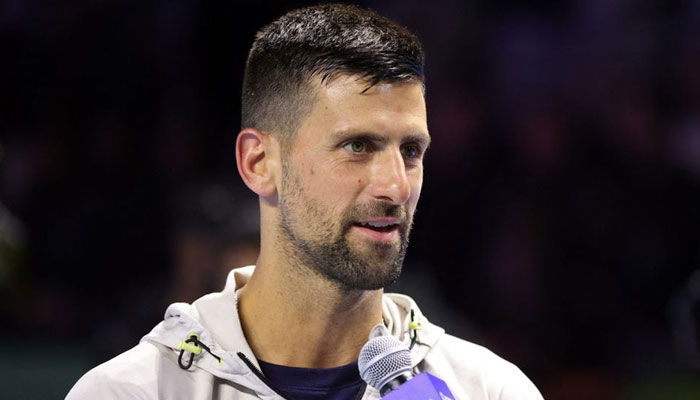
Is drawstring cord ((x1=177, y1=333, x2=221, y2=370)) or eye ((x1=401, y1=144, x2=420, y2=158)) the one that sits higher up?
eye ((x1=401, y1=144, x2=420, y2=158))

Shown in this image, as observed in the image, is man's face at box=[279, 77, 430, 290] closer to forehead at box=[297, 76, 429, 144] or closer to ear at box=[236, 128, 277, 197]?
forehead at box=[297, 76, 429, 144]

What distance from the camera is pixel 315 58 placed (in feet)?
8.02

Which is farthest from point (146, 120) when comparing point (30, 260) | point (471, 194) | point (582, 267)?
point (582, 267)

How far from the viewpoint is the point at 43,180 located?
4.66 meters

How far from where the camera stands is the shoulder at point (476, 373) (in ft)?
8.36

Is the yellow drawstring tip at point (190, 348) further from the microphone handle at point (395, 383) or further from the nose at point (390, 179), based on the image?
the microphone handle at point (395, 383)

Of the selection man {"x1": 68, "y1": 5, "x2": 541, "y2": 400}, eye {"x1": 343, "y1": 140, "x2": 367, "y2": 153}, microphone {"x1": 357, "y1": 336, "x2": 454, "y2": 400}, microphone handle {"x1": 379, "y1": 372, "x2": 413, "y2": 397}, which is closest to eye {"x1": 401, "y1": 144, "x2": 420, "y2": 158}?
man {"x1": 68, "y1": 5, "x2": 541, "y2": 400}

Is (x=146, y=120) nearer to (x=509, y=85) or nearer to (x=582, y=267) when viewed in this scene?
(x=509, y=85)

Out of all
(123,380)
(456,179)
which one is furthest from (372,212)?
(456,179)

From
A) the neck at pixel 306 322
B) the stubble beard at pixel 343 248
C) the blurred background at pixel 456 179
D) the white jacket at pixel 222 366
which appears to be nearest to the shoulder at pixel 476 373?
the white jacket at pixel 222 366

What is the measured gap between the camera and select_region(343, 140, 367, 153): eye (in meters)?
2.38

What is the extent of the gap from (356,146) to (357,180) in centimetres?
9

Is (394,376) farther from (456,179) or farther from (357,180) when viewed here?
(456,179)

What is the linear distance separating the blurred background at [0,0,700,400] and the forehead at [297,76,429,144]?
6.77 feet
